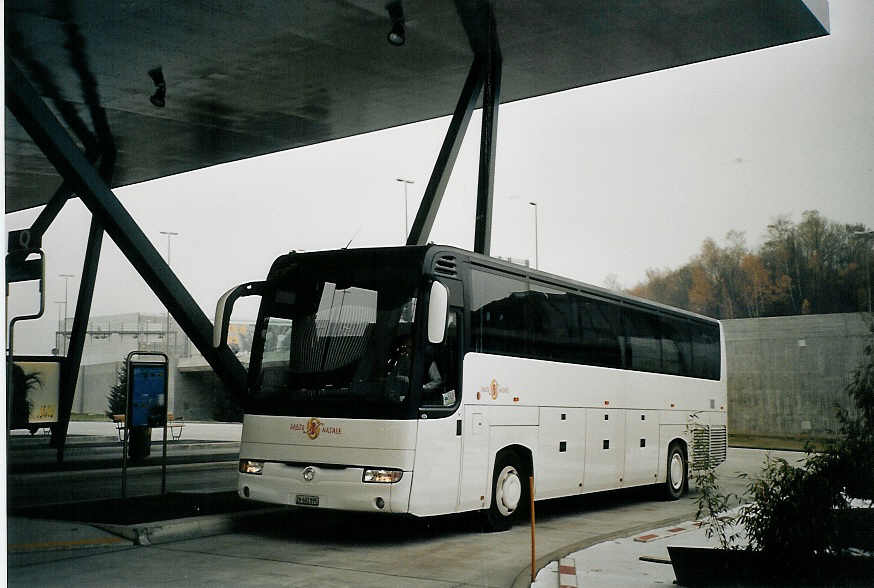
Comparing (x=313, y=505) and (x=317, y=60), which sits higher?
(x=317, y=60)

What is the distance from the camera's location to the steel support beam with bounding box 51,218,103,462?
13.8 metres

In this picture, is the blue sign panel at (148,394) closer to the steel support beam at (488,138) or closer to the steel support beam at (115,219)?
the steel support beam at (115,219)

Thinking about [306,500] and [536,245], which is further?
[536,245]

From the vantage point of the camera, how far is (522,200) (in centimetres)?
1099

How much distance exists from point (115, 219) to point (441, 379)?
6274 mm

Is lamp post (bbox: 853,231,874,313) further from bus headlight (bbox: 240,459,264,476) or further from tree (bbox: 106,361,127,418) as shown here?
tree (bbox: 106,361,127,418)

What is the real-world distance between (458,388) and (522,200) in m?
2.29

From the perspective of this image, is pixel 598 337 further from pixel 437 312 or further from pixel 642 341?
pixel 437 312

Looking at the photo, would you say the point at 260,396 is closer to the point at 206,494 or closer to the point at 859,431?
the point at 206,494

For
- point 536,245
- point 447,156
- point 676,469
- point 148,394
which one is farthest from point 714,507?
point 148,394

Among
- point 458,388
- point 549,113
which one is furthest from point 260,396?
point 549,113

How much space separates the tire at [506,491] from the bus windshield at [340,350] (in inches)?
74.9

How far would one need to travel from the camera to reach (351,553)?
968 centimetres

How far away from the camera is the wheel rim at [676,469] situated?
1274 centimetres
